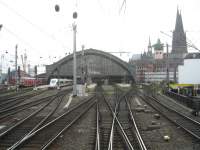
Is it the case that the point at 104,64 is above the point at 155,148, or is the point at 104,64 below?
above

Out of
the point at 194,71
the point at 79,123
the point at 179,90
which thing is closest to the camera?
the point at 79,123

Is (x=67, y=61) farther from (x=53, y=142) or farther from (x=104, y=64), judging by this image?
(x=53, y=142)

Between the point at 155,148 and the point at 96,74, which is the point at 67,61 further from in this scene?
the point at 155,148

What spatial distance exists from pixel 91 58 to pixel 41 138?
381ft

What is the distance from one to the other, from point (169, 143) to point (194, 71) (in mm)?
58669

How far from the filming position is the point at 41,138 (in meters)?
12.9

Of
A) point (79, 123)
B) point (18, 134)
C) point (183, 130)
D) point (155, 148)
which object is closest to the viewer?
point (155, 148)

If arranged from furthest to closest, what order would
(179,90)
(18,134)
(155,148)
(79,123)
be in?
(179,90), (79,123), (18,134), (155,148)

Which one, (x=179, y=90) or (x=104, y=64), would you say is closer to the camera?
(x=179, y=90)

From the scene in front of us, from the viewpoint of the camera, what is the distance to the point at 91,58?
5059 inches

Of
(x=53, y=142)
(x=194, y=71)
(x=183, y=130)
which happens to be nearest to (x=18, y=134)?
(x=53, y=142)

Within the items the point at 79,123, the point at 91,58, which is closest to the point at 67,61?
the point at 91,58

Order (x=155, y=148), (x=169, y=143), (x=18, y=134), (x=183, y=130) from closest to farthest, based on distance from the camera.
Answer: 1. (x=155, y=148)
2. (x=169, y=143)
3. (x=18, y=134)
4. (x=183, y=130)

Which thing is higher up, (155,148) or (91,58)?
(91,58)
